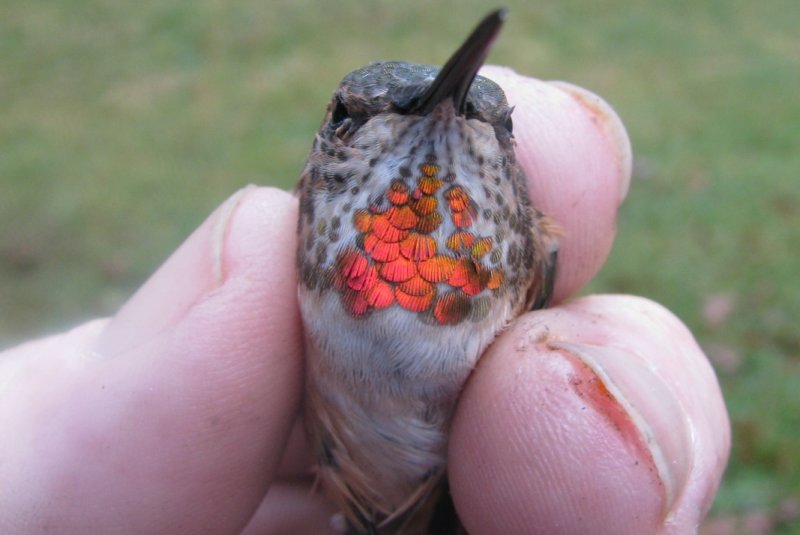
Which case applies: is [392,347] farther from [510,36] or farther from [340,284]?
[510,36]

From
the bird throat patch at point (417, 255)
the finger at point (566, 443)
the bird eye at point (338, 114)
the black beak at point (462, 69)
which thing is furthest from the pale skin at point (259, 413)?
the black beak at point (462, 69)

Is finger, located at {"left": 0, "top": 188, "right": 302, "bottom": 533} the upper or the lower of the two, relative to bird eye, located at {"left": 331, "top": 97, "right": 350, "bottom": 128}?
lower

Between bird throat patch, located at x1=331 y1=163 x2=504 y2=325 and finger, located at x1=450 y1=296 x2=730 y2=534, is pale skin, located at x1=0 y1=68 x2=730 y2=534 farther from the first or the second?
bird throat patch, located at x1=331 y1=163 x2=504 y2=325

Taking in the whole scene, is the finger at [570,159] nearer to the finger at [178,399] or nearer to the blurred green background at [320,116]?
the finger at [178,399]

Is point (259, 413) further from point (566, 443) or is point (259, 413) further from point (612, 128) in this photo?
point (612, 128)

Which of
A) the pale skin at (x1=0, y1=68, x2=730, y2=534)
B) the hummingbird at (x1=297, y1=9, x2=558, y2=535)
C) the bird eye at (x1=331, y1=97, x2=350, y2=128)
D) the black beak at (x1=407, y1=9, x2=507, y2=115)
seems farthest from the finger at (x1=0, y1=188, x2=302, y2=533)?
the black beak at (x1=407, y1=9, x2=507, y2=115)
